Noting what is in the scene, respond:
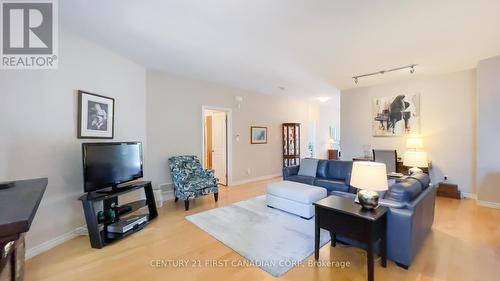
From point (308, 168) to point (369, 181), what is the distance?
8.19ft

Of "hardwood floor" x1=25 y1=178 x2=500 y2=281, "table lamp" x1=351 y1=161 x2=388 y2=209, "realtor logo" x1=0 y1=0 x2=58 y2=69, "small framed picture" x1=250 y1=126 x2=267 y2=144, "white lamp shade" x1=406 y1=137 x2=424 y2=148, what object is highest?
"realtor logo" x1=0 y1=0 x2=58 y2=69

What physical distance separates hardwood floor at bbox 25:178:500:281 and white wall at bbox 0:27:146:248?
0.41 m

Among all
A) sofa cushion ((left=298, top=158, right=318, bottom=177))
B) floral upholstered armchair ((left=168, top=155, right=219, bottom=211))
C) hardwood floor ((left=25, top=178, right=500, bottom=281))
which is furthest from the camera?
sofa cushion ((left=298, top=158, right=318, bottom=177))

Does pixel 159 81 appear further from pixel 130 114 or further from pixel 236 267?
pixel 236 267

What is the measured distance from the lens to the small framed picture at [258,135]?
598cm

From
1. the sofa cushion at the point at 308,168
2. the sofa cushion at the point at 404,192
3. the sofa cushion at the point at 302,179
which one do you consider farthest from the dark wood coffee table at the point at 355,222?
the sofa cushion at the point at 308,168

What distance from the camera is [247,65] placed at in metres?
3.85

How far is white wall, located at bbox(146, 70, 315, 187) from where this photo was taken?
416cm

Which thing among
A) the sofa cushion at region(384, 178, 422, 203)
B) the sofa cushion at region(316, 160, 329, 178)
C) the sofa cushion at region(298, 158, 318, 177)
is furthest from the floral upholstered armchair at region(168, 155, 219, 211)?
the sofa cushion at region(384, 178, 422, 203)

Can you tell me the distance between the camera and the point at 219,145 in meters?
5.66

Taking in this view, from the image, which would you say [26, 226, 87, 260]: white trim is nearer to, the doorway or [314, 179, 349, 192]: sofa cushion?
the doorway

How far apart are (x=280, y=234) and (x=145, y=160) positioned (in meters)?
2.75

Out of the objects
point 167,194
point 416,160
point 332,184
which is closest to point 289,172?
point 332,184

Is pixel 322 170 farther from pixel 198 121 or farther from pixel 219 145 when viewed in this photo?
pixel 198 121
